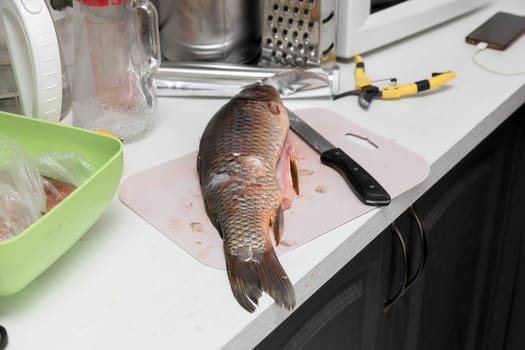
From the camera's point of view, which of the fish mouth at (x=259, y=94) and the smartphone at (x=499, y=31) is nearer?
the fish mouth at (x=259, y=94)

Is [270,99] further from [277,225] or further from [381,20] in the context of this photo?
[381,20]

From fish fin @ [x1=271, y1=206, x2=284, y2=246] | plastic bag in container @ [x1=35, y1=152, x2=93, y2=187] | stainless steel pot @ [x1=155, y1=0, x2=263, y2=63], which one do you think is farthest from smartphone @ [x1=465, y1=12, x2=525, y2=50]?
plastic bag in container @ [x1=35, y1=152, x2=93, y2=187]

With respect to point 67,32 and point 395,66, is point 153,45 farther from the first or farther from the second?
point 395,66

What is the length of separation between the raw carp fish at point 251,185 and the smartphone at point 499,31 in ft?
1.54

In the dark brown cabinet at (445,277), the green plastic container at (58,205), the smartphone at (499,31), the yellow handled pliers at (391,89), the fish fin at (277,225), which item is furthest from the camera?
the smartphone at (499,31)

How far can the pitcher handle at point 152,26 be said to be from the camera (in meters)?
0.87

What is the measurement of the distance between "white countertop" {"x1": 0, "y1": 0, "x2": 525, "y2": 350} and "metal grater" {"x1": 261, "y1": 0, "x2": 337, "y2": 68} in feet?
0.41

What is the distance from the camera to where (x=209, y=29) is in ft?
3.47

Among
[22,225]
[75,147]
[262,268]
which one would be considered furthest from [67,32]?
[262,268]

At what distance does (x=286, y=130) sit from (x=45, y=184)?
0.28m

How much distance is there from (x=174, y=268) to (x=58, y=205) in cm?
12

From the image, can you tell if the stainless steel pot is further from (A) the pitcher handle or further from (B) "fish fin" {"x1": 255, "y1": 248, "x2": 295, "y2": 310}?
(B) "fish fin" {"x1": 255, "y1": 248, "x2": 295, "y2": 310}

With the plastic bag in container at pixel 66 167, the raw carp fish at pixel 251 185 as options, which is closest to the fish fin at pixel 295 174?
the raw carp fish at pixel 251 185

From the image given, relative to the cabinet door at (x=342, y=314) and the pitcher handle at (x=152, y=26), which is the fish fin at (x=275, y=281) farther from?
the pitcher handle at (x=152, y=26)
